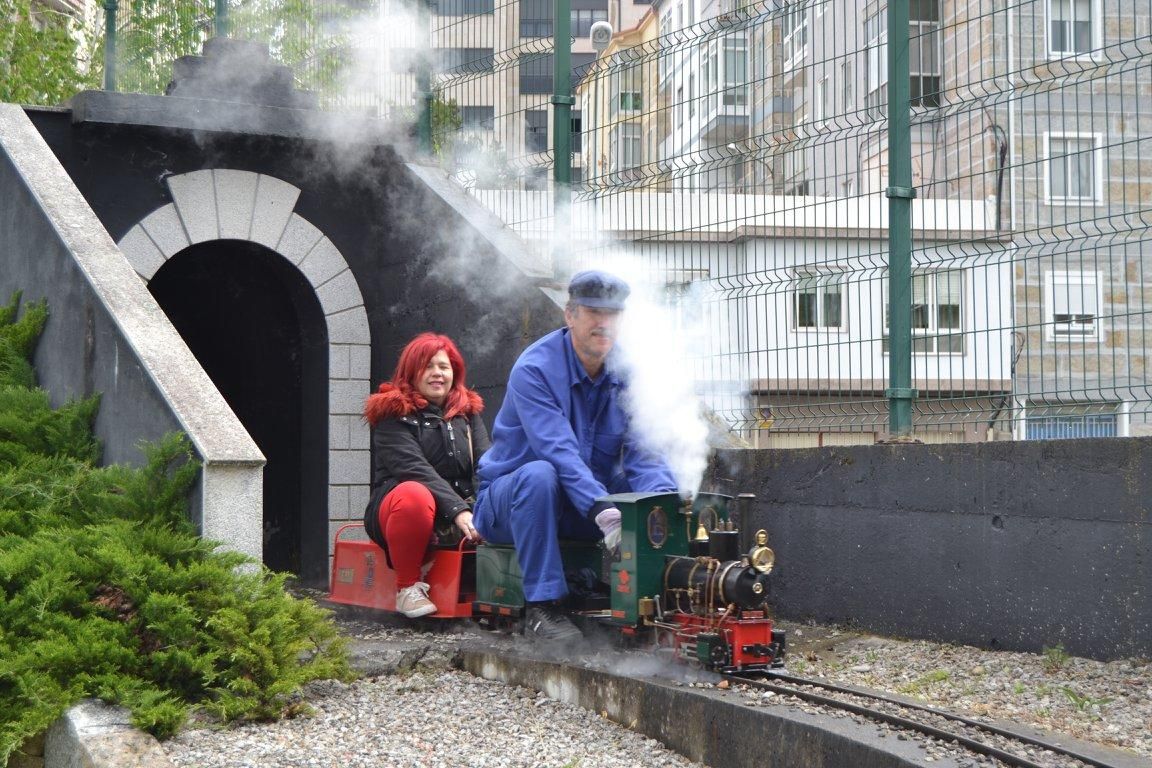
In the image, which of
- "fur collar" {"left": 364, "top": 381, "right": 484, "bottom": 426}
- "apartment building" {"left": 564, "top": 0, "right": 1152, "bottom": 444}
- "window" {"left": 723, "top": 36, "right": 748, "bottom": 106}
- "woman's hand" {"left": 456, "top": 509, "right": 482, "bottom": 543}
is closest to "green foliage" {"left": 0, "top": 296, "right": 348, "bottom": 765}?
"woman's hand" {"left": 456, "top": 509, "right": 482, "bottom": 543}

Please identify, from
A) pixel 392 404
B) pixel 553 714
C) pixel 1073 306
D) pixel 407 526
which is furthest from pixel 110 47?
pixel 1073 306

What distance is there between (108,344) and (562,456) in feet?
7.90

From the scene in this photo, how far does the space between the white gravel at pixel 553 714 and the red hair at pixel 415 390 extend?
153 centimetres

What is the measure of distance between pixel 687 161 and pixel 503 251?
1533mm

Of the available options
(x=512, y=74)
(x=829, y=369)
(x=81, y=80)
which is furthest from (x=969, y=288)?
(x=81, y=80)

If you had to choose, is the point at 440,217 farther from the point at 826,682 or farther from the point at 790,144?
the point at 826,682

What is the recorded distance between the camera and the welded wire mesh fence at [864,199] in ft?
18.7

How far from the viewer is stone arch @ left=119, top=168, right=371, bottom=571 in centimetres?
966

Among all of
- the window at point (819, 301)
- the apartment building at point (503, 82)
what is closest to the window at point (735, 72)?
the window at point (819, 301)

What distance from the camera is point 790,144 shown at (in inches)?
278

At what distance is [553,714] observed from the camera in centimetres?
548

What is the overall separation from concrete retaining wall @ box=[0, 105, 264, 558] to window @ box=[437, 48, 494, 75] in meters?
2.93

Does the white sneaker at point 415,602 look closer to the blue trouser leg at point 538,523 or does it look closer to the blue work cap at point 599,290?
the blue trouser leg at point 538,523

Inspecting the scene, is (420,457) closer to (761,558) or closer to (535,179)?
(535,179)
